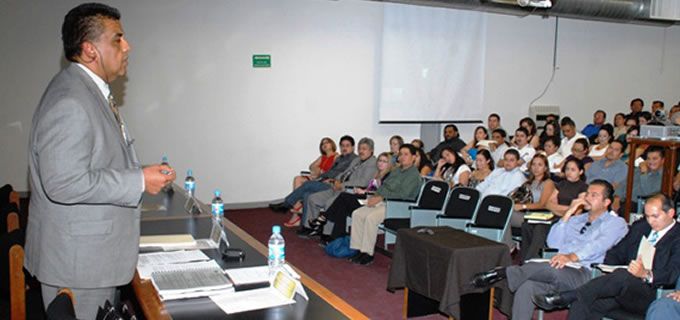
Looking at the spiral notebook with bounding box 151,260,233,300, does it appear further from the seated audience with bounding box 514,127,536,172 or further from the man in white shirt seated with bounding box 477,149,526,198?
the seated audience with bounding box 514,127,536,172

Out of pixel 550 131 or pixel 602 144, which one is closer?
pixel 602 144

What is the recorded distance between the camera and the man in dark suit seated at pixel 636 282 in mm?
3379

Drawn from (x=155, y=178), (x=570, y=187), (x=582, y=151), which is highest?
(x=155, y=178)

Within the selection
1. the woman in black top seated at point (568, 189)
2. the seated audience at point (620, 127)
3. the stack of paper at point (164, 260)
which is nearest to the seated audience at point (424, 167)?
the woman in black top seated at point (568, 189)

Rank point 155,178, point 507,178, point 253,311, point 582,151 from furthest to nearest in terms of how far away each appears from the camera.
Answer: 1. point 582,151
2. point 507,178
3. point 253,311
4. point 155,178

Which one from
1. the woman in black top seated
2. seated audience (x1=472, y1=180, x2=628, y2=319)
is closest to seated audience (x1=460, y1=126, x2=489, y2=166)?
the woman in black top seated

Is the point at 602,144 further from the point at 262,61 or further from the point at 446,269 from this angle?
the point at 446,269

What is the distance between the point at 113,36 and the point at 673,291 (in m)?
3.21

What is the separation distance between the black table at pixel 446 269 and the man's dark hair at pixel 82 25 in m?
2.60

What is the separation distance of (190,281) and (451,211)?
3824 millimetres

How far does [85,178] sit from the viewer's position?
1659 mm

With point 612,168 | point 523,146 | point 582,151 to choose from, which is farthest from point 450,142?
point 612,168

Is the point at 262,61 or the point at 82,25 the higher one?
the point at 262,61

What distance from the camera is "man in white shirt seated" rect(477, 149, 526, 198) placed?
612 centimetres
